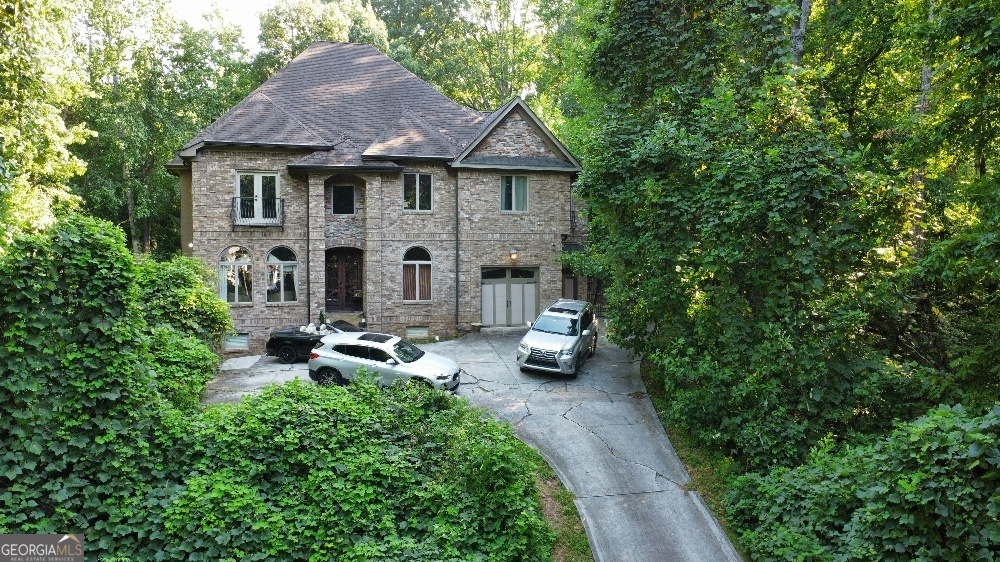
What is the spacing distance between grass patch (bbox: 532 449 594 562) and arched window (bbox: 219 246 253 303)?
527 inches

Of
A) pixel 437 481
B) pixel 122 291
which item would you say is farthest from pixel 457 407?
pixel 122 291

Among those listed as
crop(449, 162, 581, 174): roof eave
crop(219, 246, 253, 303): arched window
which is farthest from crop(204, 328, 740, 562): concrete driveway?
crop(449, 162, 581, 174): roof eave

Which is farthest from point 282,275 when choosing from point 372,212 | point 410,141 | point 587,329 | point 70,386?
point 70,386

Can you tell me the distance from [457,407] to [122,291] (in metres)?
5.94

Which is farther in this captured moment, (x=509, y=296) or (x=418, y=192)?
(x=509, y=296)

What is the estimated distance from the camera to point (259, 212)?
64.3 feet

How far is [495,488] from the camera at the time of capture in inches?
355

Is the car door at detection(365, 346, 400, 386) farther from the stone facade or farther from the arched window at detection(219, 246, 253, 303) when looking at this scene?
the arched window at detection(219, 246, 253, 303)

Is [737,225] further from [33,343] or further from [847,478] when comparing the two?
[33,343]

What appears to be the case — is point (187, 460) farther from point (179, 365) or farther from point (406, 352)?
point (406, 352)

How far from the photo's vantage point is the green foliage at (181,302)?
13.5 metres

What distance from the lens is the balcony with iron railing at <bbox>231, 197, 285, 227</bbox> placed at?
1942 centimetres

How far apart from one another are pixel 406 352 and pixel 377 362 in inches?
30.7

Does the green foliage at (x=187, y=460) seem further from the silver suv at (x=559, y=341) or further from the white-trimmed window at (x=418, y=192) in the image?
the white-trimmed window at (x=418, y=192)
